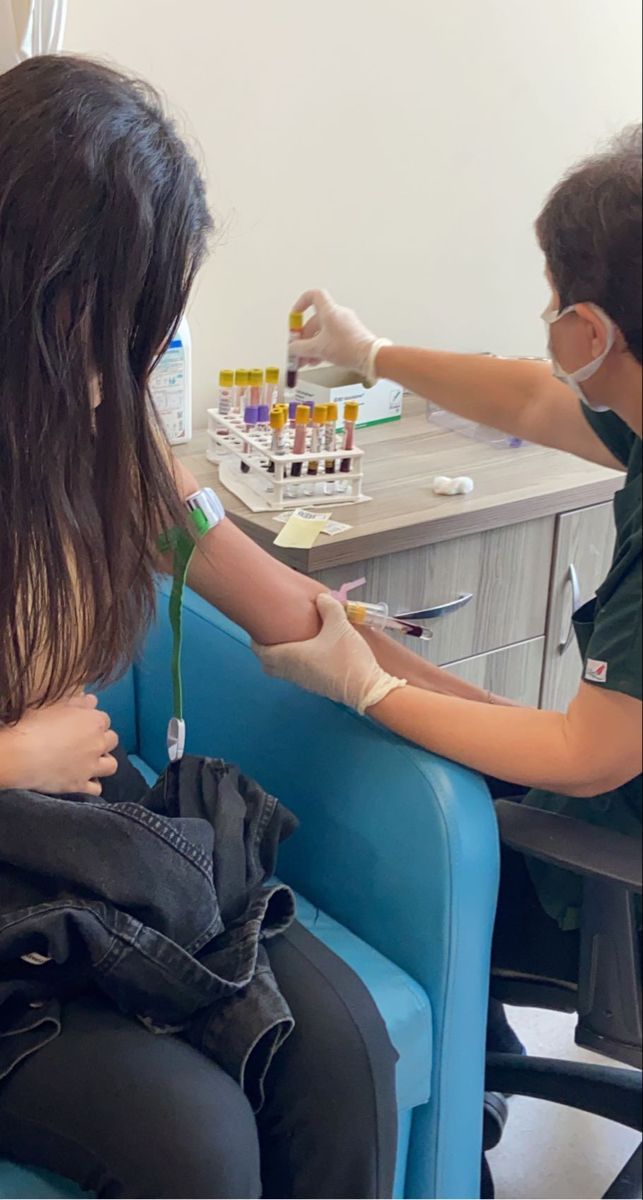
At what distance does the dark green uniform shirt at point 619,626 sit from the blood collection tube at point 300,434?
57cm

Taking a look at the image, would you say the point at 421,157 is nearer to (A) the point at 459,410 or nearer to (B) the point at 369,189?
(B) the point at 369,189

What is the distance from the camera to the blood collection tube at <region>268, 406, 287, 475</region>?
1339 millimetres

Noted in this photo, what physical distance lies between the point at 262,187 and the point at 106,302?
966mm

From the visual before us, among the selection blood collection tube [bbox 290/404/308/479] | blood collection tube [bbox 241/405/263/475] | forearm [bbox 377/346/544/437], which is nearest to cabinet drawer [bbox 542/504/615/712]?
forearm [bbox 377/346/544/437]

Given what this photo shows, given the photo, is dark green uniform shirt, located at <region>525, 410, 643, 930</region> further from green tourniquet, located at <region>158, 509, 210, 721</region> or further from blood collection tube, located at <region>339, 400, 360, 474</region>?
blood collection tube, located at <region>339, 400, 360, 474</region>

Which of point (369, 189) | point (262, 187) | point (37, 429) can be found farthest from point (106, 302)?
point (369, 189)

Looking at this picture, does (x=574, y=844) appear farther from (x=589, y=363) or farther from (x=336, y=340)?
(x=336, y=340)

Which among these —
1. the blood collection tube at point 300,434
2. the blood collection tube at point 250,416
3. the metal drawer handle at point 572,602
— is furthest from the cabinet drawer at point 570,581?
the blood collection tube at point 250,416

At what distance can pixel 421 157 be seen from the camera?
72.2 inches

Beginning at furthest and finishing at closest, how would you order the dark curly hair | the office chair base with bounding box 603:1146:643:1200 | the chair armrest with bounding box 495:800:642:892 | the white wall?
the white wall
the office chair base with bounding box 603:1146:643:1200
the chair armrest with bounding box 495:800:642:892
the dark curly hair

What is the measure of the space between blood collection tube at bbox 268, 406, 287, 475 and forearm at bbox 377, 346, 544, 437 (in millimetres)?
211

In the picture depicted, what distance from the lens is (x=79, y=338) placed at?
32.9 inches

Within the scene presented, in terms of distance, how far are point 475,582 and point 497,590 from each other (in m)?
0.04

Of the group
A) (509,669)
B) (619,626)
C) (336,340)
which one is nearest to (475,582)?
(509,669)
